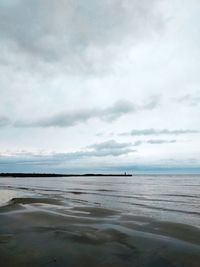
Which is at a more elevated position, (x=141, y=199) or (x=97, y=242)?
(x=141, y=199)

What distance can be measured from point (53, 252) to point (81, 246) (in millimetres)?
1194

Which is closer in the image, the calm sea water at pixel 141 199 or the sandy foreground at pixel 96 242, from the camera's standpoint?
the sandy foreground at pixel 96 242

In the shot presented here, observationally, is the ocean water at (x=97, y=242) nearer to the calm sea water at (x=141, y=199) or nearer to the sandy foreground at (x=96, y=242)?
the sandy foreground at (x=96, y=242)

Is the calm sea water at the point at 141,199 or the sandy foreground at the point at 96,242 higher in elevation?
the calm sea water at the point at 141,199

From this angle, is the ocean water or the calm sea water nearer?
the ocean water

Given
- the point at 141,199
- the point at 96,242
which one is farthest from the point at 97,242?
the point at 141,199

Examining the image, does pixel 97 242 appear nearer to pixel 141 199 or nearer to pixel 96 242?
pixel 96 242

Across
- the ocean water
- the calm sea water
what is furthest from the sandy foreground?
the calm sea water

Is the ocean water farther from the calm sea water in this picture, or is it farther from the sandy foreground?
the calm sea water

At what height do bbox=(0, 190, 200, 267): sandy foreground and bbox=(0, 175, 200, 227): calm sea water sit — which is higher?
bbox=(0, 175, 200, 227): calm sea water

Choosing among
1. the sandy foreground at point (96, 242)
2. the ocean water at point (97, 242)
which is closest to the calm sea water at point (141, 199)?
the ocean water at point (97, 242)

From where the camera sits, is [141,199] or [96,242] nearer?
[96,242]

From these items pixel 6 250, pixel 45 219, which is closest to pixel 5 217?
pixel 45 219

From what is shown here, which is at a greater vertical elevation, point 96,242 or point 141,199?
point 141,199
